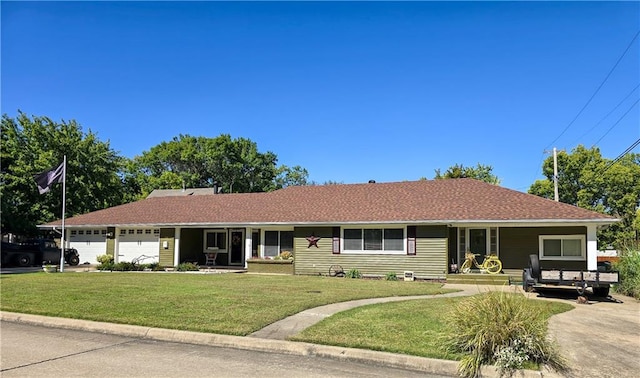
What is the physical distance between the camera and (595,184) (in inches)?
1734

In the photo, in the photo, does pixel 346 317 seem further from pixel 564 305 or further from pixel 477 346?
pixel 564 305

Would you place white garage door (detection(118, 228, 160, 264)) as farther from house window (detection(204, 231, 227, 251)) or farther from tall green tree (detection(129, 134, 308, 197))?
tall green tree (detection(129, 134, 308, 197))

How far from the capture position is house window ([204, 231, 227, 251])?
1108 inches

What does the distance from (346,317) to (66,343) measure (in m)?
5.10

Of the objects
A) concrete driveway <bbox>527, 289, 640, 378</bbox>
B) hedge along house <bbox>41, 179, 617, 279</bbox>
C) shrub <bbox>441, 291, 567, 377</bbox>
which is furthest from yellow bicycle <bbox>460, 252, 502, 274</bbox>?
shrub <bbox>441, 291, 567, 377</bbox>

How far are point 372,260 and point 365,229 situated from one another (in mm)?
1492

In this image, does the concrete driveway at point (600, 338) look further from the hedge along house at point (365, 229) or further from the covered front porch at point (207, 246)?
the covered front porch at point (207, 246)

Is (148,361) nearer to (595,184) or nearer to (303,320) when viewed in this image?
(303,320)

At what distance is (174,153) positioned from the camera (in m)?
64.1

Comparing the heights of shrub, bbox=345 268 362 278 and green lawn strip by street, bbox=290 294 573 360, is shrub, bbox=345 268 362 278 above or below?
below

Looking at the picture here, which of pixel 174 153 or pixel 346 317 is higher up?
pixel 174 153

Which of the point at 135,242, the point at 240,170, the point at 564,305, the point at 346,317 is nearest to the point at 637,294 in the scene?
the point at 564,305

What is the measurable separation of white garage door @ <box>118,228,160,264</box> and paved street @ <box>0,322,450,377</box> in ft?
64.8

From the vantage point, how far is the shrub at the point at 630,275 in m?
15.9
